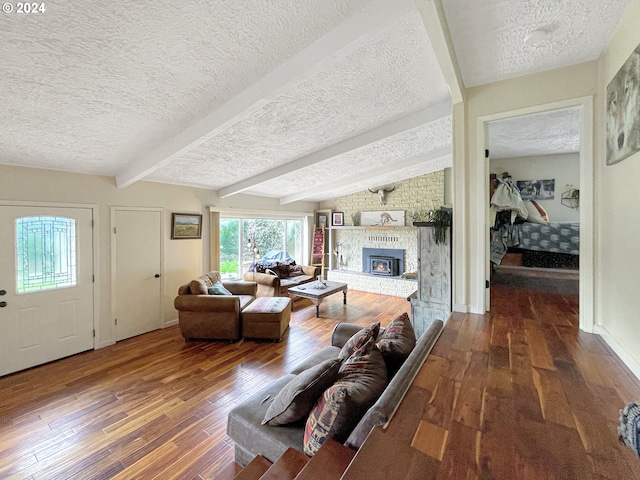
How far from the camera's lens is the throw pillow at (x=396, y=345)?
160 cm

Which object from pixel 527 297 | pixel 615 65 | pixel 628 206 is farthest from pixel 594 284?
pixel 615 65

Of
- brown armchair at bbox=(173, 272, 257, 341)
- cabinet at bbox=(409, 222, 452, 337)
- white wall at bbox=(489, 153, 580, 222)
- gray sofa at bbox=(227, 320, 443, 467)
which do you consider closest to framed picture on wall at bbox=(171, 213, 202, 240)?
brown armchair at bbox=(173, 272, 257, 341)

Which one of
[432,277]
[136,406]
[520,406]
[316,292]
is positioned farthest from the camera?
[316,292]

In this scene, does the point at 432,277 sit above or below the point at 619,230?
below

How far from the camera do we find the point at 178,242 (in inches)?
173

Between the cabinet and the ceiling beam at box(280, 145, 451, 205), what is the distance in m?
2.33

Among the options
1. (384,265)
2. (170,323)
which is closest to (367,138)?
(384,265)

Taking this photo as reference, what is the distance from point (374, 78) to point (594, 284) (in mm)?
2146

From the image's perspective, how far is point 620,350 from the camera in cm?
147

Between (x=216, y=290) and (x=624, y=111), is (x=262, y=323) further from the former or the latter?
(x=624, y=111)

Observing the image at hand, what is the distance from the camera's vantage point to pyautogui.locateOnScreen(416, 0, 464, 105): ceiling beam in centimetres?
123

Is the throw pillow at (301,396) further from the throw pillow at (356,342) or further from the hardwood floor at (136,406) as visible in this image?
the hardwood floor at (136,406)

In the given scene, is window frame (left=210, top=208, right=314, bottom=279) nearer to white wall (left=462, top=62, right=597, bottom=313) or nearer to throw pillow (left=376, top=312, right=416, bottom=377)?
throw pillow (left=376, top=312, right=416, bottom=377)

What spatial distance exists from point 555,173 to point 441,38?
12.6 feet
